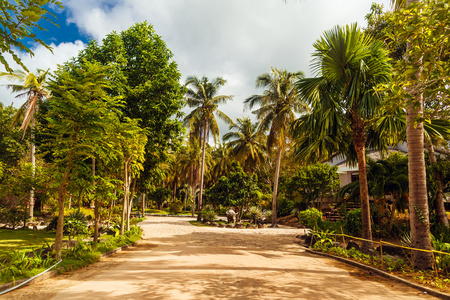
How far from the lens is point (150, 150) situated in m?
15.4

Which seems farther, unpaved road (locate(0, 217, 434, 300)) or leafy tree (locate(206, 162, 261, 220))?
leafy tree (locate(206, 162, 261, 220))

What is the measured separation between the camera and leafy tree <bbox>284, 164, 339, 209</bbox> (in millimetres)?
26388

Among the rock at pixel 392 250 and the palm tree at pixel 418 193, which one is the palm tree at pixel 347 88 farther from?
the palm tree at pixel 418 193

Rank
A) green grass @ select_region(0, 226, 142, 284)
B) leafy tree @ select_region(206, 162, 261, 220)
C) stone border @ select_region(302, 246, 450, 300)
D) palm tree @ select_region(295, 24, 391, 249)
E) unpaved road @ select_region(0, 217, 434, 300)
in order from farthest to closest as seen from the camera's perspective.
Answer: leafy tree @ select_region(206, 162, 261, 220) < palm tree @ select_region(295, 24, 391, 249) < green grass @ select_region(0, 226, 142, 284) < stone border @ select_region(302, 246, 450, 300) < unpaved road @ select_region(0, 217, 434, 300)

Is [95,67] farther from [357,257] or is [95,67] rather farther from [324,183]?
[324,183]

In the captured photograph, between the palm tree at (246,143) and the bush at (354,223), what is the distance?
19004 millimetres

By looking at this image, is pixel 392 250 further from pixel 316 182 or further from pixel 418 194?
pixel 316 182

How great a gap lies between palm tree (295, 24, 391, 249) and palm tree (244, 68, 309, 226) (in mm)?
13010

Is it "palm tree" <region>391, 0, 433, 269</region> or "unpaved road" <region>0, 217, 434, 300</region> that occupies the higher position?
"palm tree" <region>391, 0, 433, 269</region>

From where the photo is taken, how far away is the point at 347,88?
11.3 meters

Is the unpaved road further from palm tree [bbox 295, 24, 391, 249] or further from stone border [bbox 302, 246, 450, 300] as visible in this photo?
palm tree [bbox 295, 24, 391, 249]

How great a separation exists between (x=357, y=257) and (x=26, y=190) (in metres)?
16.0

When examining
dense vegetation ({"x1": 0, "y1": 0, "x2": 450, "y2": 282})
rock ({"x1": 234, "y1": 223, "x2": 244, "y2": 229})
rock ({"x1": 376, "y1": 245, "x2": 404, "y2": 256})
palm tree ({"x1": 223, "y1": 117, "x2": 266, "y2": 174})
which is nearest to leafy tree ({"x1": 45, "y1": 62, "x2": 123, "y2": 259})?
dense vegetation ({"x1": 0, "y1": 0, "x2": 450, "y2": 282})

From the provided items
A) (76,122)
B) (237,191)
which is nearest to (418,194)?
(76,122)
